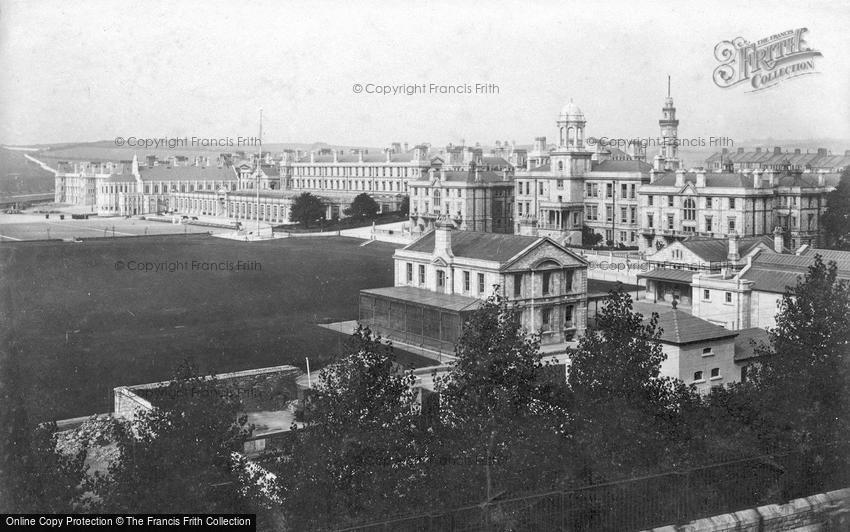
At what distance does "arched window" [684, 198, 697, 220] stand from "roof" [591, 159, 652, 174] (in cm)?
545

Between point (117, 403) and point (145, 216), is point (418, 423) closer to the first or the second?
point (117, 403)

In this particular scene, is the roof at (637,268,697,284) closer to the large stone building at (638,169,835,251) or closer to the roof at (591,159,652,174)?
the large stone building at (638,169,835,251)

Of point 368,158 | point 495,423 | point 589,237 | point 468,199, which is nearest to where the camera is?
point 495,423

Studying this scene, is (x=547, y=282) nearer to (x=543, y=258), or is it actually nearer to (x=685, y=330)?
(x=543, y=258)

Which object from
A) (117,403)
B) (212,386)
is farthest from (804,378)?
(117,403)

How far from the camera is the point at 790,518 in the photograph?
15.0 meters

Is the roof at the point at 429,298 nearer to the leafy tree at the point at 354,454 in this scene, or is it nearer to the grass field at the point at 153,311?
the grass field at the point at 153,311

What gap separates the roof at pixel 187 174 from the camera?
10175 centimetres

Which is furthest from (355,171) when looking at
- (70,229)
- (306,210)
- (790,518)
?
(790,518)

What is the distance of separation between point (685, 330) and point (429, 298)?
11.1 meters

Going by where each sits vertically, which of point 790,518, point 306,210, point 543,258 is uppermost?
point 306,210

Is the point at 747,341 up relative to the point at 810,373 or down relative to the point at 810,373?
down

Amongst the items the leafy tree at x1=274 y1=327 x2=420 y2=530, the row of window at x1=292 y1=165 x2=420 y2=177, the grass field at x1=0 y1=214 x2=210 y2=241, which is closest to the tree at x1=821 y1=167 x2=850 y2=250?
the row of window at x1=292 y1=165 x2=420 y2=177

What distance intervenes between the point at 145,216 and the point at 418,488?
82560mm
